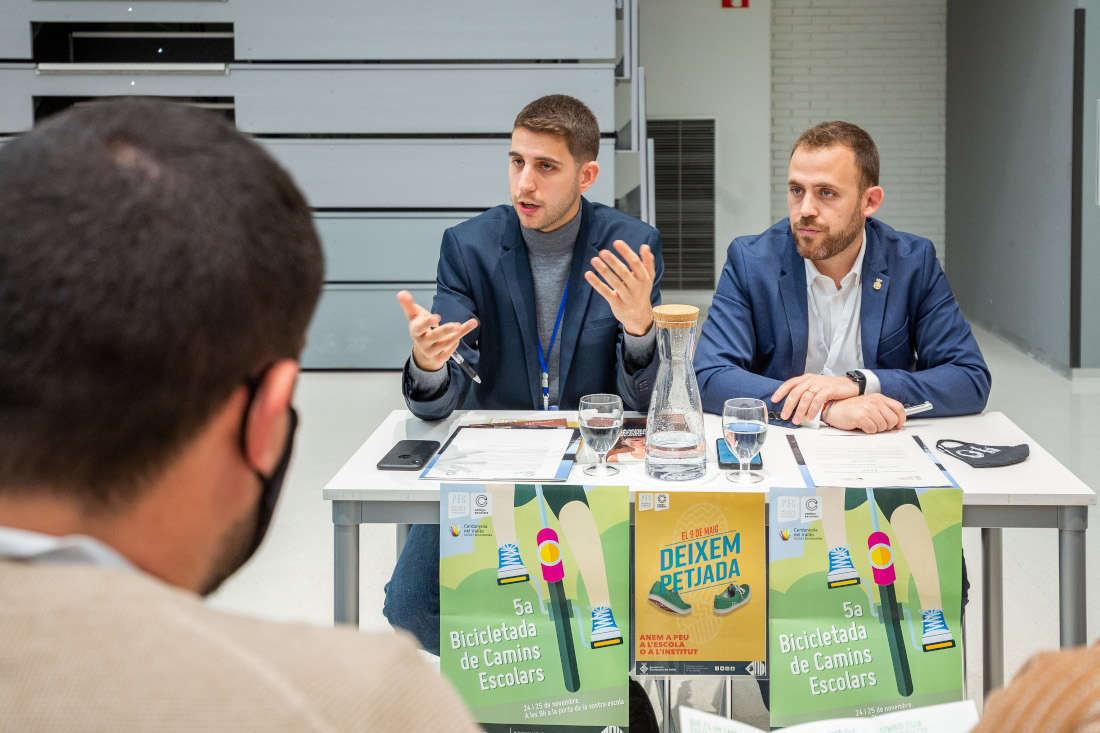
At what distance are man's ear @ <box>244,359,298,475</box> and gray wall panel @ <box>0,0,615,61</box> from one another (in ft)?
19.3

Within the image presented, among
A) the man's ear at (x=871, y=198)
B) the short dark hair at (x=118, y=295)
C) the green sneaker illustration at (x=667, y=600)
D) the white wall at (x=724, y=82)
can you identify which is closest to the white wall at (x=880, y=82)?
the white wall at (x=724, y=82)

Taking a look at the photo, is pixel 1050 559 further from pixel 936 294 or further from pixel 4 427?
pixel 4 427

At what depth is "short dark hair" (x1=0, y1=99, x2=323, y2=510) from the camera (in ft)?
1.63

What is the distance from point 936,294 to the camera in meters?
2.36

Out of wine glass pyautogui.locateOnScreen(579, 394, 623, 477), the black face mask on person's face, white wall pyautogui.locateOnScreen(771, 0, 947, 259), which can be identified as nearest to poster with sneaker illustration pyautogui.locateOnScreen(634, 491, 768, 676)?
wine glass pyautogui.locateOnScreen(579, 394, 623, 477)

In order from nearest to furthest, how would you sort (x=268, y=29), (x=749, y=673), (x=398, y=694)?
1. (x=398, y=694)
2. (x=749, y=673)
3. (x=268, y=29)

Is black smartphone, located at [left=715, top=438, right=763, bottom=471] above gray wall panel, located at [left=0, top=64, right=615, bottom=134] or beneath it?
beneath

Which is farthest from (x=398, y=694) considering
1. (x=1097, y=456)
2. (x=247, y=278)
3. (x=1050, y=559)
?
(x=1097, y=456)

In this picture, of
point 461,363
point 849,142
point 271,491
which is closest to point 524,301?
point 461,363

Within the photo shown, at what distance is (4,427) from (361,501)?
4.07ft

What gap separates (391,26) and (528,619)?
5.24 m

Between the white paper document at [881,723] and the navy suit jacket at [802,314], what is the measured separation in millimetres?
1160

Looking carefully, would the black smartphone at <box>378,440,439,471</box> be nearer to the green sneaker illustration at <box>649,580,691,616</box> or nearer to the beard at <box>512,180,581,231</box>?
the green sneaker illustration at <box>649,580,691,616</box>

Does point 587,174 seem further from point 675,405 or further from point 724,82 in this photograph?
point 724,82
